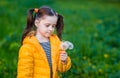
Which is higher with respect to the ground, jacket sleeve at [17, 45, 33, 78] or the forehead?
the forehead

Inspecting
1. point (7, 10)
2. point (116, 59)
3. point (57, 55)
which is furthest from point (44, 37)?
point (7, 10)

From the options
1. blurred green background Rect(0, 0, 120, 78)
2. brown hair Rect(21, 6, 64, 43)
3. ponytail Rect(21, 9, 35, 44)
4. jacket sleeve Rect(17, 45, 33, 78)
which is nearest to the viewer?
jacket sleeve Rect(17, 45, 33, 78)

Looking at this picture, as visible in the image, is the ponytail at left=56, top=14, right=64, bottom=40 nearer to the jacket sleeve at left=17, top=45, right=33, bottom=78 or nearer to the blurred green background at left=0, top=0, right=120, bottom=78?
the jacket sleeve at left=17, top=45, right=33, bottom=78

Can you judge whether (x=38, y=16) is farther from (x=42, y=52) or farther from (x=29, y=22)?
(x=42, y=52)

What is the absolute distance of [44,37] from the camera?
537cm

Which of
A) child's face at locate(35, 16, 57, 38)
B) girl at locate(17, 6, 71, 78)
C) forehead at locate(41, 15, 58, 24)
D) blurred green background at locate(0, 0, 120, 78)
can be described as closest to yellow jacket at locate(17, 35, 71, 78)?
girl at locate(17, 6, 71, 78)

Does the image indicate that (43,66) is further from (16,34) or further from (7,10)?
(7,10)

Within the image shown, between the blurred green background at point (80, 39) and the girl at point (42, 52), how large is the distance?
5.17ft

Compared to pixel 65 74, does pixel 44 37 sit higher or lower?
higher

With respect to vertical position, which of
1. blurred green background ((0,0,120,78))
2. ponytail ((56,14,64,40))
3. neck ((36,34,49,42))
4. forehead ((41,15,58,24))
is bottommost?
blurred green background ((0,0,120,78))

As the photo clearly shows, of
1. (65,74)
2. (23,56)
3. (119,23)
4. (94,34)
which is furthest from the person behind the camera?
(119,23)

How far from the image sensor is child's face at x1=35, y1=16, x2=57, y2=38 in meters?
5.25

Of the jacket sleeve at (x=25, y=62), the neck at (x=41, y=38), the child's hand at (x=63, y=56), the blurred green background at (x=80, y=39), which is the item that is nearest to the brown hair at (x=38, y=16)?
the neck at (x=41, y=38)

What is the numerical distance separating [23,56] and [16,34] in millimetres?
4219
